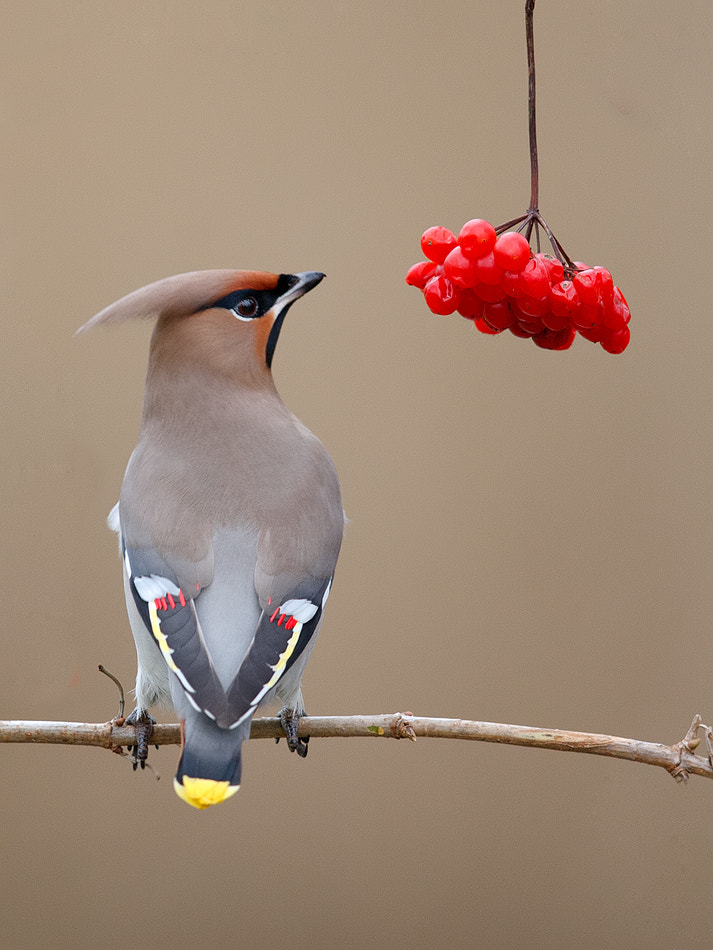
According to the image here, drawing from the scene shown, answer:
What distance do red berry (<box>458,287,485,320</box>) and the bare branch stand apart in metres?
0.42

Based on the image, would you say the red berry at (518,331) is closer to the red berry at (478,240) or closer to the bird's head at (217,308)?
the red berry at (478,240)

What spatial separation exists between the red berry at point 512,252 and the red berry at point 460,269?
2 cm

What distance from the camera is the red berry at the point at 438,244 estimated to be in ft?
3.54

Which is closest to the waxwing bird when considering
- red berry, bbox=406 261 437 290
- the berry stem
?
red berry, bbox=406 261 437 290

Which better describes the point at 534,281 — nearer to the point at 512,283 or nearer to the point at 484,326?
the point at 512,283

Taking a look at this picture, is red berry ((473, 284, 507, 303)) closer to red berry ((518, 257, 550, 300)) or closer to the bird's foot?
red berry ((518, 257, 550, 300))

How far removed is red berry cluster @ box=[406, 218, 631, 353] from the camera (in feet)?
3.34

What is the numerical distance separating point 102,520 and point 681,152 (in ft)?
4.74

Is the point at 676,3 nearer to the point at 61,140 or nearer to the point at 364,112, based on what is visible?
the point at 364,112

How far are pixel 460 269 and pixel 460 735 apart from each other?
1.64ft

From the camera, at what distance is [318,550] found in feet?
4.32

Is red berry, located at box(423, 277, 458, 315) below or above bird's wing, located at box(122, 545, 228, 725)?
above

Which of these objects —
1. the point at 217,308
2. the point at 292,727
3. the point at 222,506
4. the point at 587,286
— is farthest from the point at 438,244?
the point at 292,727

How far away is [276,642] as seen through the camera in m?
1.21
